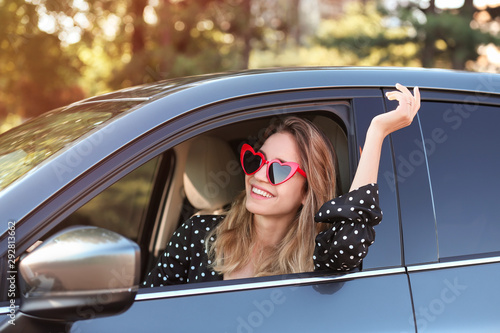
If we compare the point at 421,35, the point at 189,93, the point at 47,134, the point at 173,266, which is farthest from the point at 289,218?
the point at 421,35

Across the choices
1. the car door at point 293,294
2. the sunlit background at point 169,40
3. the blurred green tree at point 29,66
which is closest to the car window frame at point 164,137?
the car door at point 293,294

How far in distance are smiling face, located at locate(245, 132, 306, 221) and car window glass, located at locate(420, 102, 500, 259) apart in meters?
0.43

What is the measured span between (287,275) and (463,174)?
626 millimetres

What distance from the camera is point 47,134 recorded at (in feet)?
6.00

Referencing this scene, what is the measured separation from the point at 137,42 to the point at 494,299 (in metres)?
10.8

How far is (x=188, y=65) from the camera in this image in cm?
1042

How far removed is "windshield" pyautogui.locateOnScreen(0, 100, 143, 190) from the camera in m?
1.59

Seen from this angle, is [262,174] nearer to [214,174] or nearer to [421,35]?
[214,174]

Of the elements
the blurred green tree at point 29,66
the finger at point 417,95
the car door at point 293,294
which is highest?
the blurred green tree at point 29,66

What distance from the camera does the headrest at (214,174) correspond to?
2.57 meters

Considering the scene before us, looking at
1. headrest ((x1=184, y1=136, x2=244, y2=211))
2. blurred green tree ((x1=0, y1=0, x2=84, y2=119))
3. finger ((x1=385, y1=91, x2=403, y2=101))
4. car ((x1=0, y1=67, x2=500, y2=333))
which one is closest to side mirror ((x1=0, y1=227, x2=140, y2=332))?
car ((x1=0, y1=67, x2=500, y2=333))

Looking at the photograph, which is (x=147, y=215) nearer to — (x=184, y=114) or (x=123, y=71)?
(x=184, y=114)

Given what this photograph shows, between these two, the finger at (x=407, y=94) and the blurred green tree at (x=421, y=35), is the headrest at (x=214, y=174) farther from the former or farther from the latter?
the blurred green tree at (x=421, y=35)

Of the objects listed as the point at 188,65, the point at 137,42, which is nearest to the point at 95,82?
the point at 137,42
